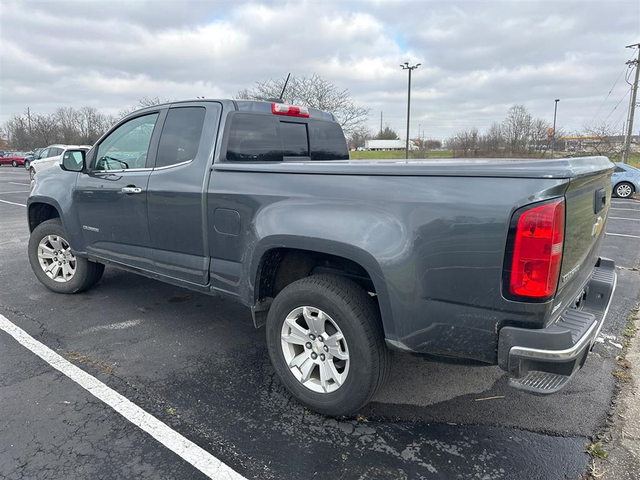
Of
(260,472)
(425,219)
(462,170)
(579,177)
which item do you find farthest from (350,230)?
(260,472)

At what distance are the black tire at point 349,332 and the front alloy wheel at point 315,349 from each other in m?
0.04

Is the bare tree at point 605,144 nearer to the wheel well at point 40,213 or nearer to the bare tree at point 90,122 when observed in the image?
the wheel well at point 40,213

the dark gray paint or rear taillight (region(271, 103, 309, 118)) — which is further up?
rear taillight (region(271, 103, 309, 118))

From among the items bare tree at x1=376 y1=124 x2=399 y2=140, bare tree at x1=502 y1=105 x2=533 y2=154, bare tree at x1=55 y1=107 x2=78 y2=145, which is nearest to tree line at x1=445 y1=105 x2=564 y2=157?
bare tree at x1=502 y1=105 x2=533 y2=154

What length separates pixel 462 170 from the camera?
218cm

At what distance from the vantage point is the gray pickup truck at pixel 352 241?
2.08 meters

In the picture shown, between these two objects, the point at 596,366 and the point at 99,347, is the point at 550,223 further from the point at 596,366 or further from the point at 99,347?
the point at 99,347

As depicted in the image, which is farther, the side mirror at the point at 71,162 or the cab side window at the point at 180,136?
the side mirror at the point at 71,162

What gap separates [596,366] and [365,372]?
212cm

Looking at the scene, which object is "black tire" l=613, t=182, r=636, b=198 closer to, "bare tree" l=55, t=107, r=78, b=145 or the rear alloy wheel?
the rear alloy wheel

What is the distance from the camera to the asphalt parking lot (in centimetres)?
239

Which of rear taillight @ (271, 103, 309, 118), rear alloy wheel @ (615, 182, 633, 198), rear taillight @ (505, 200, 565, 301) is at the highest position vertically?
rear taillight @ (271, 103, 309, 118)

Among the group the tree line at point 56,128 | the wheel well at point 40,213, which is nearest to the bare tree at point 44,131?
the tree line at point 56,128

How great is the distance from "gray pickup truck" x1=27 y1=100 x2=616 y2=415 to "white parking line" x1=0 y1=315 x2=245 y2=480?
0.68 meters
